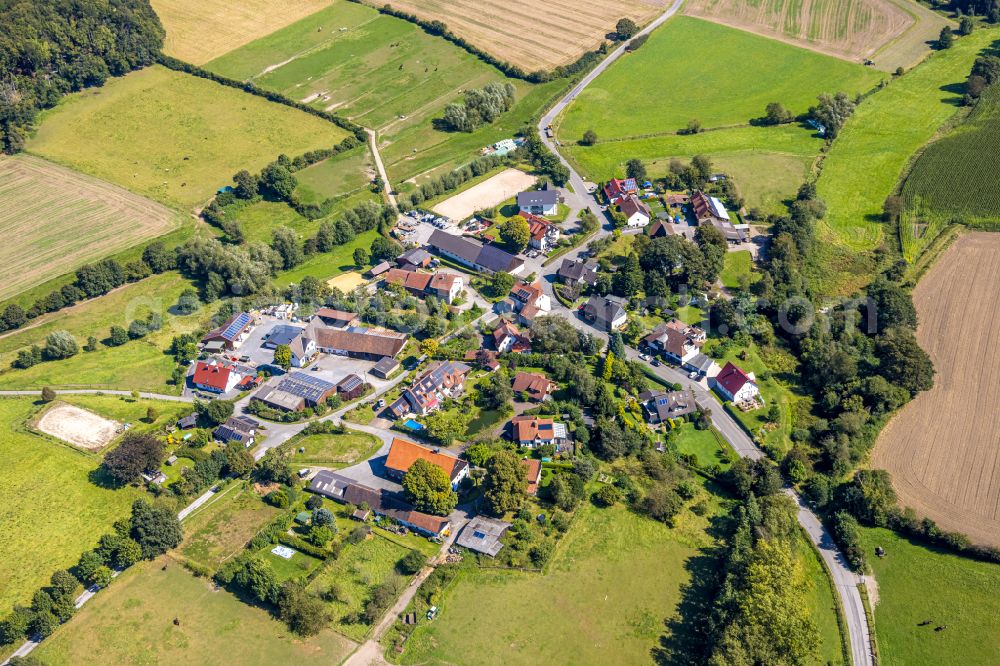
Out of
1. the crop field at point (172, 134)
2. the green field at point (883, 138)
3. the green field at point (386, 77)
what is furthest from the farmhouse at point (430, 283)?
the green field at point (883, 138)

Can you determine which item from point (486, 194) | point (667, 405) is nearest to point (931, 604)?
point (667, 405)

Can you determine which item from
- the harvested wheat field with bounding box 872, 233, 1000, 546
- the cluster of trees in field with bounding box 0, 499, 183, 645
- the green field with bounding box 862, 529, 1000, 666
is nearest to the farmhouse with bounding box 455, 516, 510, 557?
the cluster of trees in field with bounding box 0, 499, 183, 645

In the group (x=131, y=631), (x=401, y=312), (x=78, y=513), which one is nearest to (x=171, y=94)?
(x=401, y=312)

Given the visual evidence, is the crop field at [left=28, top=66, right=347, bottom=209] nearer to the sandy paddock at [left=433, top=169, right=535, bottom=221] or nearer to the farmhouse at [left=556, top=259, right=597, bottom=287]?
the sandy paddock at [left=433, top=169, right=535, bottom=221]

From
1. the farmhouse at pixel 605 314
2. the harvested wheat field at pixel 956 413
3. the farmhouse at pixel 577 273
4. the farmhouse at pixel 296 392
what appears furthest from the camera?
the farmhouse at pixel 577 273

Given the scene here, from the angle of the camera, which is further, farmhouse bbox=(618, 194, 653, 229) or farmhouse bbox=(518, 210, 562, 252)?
farmhouse bbox=(618, 194, 653, 229)

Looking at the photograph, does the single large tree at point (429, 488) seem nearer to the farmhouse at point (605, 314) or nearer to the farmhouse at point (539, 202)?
the farmhouse at point (605, 314)
